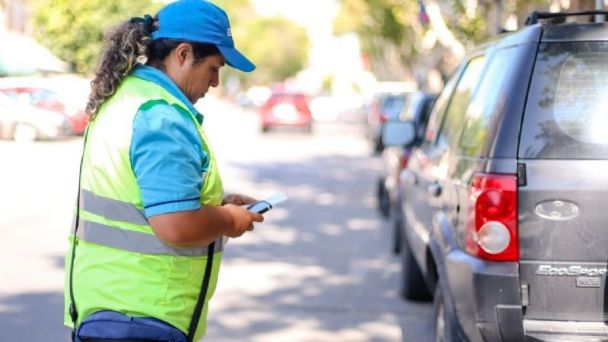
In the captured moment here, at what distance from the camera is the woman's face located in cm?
283

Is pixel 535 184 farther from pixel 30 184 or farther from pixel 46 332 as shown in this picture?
pixel 30 184

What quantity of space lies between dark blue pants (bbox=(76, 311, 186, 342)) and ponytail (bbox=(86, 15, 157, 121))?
58cm

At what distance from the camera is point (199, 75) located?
2855mm

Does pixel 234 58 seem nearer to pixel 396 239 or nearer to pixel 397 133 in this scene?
pixel 397 133

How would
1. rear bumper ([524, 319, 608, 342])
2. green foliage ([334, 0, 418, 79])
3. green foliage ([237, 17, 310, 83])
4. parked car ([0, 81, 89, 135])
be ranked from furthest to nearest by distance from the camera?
green foliage ([237, 17, 310, 83]) < green foliage ([334, 0, 418, 79]) < parked car ([0, 81, 89, 135]) < rear bumper ([524, 319, 608, 342])

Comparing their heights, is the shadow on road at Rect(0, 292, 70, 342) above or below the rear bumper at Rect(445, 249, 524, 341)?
below

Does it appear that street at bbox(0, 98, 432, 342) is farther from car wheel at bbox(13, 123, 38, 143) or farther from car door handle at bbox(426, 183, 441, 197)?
car door handle at bbox(426, 183, 441, 197)

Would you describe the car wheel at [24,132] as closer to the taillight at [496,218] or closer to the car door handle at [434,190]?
the car door handle at [434,190]

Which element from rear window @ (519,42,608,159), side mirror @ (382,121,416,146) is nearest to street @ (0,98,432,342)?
side mirror @ (382,121,416,146)

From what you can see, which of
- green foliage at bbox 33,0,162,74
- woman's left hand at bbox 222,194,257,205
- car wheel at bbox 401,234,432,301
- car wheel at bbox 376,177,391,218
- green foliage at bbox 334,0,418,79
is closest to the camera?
woman's left hand at bbox 222,194,257,205

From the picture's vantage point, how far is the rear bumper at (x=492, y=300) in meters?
3.86

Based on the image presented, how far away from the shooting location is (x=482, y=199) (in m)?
3.97

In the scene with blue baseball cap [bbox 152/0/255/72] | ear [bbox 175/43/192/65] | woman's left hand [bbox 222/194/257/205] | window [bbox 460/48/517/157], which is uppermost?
blue baseball cap [bbox 152/0/255/72]

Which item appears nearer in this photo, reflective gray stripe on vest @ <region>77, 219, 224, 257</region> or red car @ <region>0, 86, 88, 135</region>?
reflective gray stripe on vest @ <region>77, 219, 224, 257</region>
